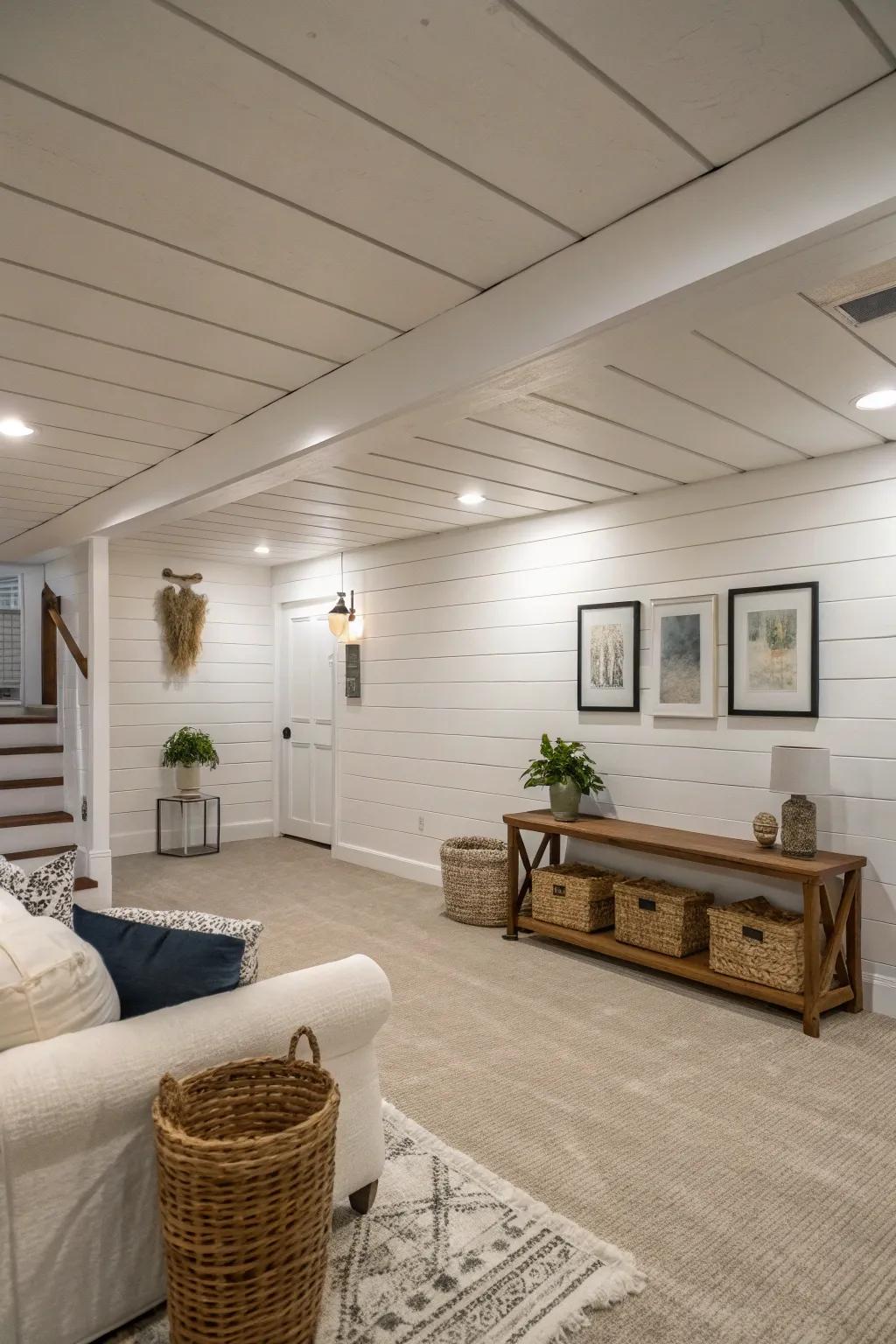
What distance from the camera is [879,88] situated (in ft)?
4.79

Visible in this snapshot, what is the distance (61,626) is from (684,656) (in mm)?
4103

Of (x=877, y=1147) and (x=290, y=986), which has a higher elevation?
(x=290, y=986)

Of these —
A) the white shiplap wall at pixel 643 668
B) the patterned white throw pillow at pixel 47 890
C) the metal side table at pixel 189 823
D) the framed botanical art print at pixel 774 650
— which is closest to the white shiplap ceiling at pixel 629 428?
the white shiplap wall at pixel 643 668

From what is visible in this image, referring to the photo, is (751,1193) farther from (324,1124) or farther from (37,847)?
(37,847)

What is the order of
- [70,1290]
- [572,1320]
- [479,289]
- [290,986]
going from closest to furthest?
[70,1290]
[572,1320]
[290,986]
[479,289]

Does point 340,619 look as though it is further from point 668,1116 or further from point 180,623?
point 668,1116

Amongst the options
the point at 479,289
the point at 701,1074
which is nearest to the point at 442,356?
the point at 479,289

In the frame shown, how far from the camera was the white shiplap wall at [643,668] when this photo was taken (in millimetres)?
3492

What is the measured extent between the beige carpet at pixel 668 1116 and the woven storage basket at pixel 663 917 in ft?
0.56

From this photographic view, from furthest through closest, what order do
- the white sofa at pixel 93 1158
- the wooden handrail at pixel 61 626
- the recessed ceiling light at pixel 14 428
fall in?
the wooden handrail at pixel 61 626 < the recessed ceiling light at pixel 14 428 < the white sofa at pixel 93 1158

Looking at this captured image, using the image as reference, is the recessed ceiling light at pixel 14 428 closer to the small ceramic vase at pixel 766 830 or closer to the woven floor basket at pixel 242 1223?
the woven floor basket at pixel 242 1223

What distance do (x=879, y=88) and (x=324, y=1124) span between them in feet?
7.09

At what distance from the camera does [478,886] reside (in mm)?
4641

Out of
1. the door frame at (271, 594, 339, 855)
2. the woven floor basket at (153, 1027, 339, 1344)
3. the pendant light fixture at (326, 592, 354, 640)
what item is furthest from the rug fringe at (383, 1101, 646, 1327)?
the door frame at (271, 594, 339, 855)
